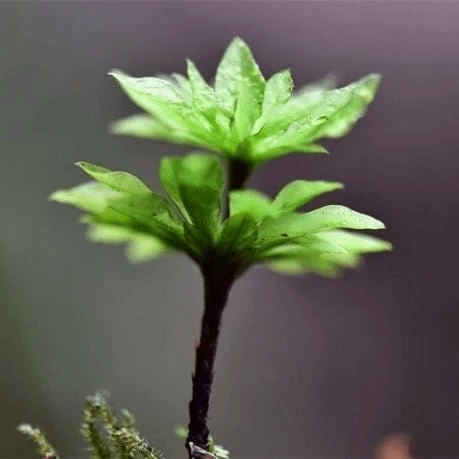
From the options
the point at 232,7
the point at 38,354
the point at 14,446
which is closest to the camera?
the point at 14,446

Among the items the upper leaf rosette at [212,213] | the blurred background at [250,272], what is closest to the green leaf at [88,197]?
the upper leaf rosette at [212,213]

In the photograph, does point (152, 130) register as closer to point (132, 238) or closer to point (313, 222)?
point (132, 238)

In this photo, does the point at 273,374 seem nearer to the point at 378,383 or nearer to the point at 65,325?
the point at 378,383

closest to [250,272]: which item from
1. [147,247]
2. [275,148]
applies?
[147,247]

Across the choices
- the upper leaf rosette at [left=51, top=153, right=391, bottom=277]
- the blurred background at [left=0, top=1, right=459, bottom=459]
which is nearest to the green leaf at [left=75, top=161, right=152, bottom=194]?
the upper leaf rosette at [left=51, top=153, right=391, bottom=277]

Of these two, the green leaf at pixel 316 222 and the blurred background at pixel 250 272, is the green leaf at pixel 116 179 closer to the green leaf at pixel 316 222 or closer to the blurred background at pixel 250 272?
the green leaf at pixel 316 222

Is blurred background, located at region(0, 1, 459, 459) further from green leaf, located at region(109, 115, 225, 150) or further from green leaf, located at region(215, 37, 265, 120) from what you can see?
green leaf, located at region(215, 37, 265, 120)

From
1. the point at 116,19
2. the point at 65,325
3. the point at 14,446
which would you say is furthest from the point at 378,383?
the point at 116,19
